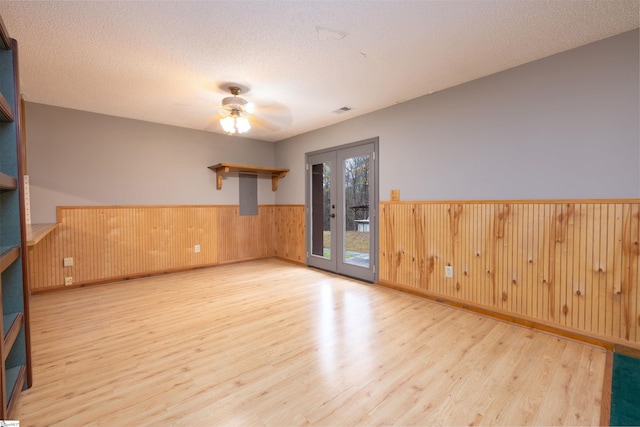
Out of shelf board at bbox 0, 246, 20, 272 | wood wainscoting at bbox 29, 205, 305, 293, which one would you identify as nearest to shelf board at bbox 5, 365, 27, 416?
shelf board at bbox 0, 246, 20, 272

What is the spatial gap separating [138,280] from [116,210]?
1.10 m

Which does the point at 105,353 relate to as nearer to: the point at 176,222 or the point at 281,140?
the point at 176,222

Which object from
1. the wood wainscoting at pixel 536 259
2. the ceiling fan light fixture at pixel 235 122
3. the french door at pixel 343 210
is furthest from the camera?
the french door at pixel 343 210

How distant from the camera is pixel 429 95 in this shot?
3.46 m

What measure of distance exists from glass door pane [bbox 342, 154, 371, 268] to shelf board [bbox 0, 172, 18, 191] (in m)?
3.57

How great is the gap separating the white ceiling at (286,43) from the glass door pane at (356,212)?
110 centimetres

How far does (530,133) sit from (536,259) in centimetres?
118

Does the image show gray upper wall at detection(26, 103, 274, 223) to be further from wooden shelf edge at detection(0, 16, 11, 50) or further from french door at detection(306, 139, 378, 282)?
wooden shelf edge at detection(0, 16, 11, 50)

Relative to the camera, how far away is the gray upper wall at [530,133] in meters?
2.27

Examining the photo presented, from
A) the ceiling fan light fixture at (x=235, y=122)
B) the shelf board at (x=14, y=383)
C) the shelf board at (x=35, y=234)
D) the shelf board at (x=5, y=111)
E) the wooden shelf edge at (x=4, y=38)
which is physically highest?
the ceiling fan light fixture at (x=235, y=122)

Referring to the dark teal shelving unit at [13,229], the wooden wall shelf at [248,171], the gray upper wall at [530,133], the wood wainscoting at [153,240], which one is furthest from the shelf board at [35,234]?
the gray upper wall at [530,133]

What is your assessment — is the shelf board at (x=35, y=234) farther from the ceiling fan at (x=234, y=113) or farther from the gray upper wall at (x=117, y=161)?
the ceiling fan at (x=234, y=113)

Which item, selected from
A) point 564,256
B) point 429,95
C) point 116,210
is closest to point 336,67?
point 429,95

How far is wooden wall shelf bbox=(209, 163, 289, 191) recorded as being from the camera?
5024 mm
